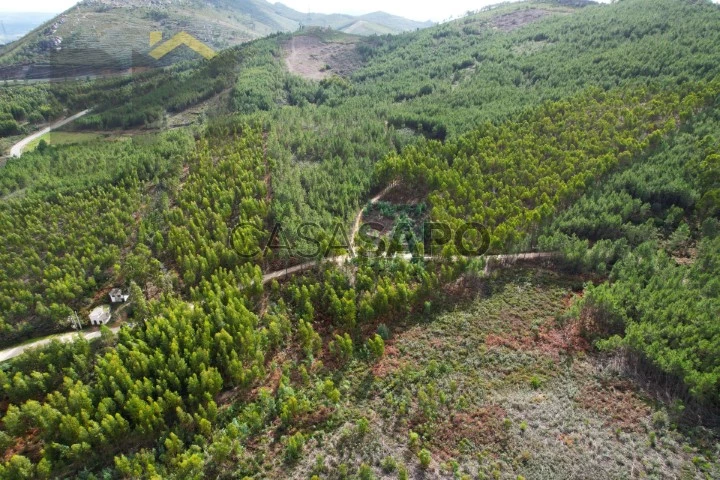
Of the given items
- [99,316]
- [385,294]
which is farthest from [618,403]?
[99,316]

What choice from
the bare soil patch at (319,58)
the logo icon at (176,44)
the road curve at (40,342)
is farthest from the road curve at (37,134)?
the logo icon at (176,44)

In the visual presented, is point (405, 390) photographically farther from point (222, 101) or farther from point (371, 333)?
point (222, 101)

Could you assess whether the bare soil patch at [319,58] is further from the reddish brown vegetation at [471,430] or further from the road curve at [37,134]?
the reddish brown vegetation at [471,430]

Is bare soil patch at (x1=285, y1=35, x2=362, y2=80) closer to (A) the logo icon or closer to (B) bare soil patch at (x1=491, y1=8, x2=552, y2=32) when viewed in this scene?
(A) the logo icon

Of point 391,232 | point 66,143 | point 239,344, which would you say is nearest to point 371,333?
point 239,344

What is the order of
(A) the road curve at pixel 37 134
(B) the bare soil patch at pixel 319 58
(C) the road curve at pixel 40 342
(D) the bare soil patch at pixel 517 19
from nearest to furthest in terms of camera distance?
1. (C) the road curve at pixel 40 342
2. (A) the road curve at pixel 37 134
3. (B) the bare soil patch at pixel 319 58
4. (D) the bare soil patch at pixel 517 19

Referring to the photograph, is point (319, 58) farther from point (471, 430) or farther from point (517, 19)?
point (471, 430)

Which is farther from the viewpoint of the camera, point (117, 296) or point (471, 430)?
point (117, 296)
